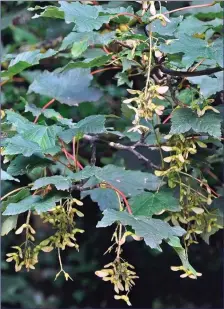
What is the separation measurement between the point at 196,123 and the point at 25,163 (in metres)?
0.32

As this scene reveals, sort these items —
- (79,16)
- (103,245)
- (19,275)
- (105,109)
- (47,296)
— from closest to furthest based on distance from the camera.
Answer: (79,16), (105,109), (103,245), (19,275), (47,296)

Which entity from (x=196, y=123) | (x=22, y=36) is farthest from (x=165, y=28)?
(x=22, y=36)

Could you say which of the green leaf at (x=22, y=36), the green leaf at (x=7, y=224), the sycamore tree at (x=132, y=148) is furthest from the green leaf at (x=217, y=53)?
the green leaf at (x=22, y=36)

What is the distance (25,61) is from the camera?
1.15 m

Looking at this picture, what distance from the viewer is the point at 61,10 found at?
3.31ft

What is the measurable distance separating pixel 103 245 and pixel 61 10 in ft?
3.87

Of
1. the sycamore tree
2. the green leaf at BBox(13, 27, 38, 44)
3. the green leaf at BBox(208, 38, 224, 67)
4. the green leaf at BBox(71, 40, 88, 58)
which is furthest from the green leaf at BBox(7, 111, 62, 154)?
the green leaf at BBox(13, 27, 38, 44)

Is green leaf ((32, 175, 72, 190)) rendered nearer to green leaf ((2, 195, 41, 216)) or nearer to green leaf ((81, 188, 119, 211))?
green leaf ((2, 195, 41, 216))

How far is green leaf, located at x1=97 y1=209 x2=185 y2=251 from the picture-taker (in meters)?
0.84

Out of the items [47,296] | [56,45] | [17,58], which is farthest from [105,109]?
[47,296]

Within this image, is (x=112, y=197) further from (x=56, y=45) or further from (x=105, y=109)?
(x=56, y=45)

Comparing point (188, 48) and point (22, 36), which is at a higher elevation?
point (188, 48)

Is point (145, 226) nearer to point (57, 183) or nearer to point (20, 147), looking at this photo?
point (57, 183)

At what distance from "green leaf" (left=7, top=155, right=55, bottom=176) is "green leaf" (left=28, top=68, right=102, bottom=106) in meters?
0.37
